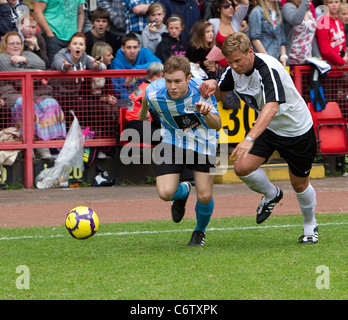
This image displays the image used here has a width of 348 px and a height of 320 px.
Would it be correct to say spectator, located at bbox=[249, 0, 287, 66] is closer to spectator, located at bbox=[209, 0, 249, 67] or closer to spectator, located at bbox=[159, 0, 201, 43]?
spectator, located at bbox=[209, 0, 249, 67]

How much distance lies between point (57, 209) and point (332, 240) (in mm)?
4095

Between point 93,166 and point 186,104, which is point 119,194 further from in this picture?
point 186,104

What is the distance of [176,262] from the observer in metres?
6.79

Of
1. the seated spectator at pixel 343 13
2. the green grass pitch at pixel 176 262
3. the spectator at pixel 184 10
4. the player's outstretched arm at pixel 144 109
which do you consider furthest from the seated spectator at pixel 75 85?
the seated spectator at pixel 343 13

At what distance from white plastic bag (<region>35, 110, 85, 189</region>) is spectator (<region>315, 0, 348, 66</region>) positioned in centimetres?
443

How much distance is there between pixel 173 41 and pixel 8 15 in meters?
2.67

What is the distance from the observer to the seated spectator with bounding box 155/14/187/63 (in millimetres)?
12328

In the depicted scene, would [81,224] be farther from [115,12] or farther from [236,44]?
[115,12]

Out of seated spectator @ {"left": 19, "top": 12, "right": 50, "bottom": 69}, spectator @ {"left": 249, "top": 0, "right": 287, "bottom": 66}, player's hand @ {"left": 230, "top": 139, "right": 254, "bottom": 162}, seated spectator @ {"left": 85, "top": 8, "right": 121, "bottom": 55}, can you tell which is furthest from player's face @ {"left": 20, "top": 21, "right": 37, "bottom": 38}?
player's hand @ {"left": 230, "top": 139, "right": 254, "bottom": 162}

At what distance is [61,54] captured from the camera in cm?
1207

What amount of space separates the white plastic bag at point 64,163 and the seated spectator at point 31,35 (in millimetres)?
1179

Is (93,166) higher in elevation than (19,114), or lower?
lower

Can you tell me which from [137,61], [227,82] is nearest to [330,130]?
[137,61]
